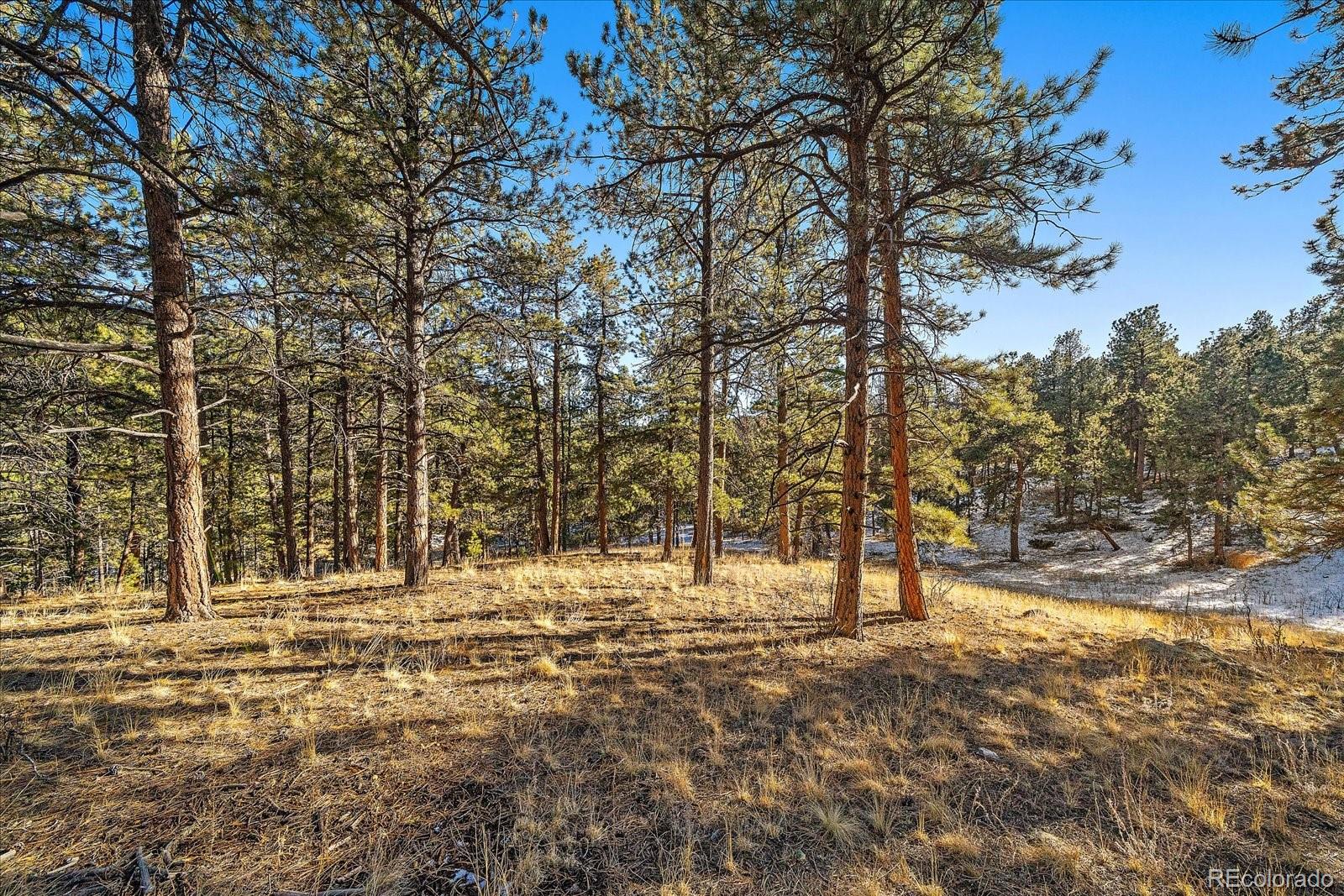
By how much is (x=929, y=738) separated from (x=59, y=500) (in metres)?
10.6

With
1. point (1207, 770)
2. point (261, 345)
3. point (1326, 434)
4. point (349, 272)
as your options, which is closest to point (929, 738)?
point (1207, 770)

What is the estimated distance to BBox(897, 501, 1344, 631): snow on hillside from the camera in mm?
17178

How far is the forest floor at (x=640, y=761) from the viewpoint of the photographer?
2.63 meters

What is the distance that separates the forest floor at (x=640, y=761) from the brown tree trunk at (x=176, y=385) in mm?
669

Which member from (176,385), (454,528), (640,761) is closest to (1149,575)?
(640,761)

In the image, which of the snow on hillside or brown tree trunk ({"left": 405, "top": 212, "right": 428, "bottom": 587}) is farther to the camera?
the snow on hillside

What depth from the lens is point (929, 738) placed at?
3.93 meters

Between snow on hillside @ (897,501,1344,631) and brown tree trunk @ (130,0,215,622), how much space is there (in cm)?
1385

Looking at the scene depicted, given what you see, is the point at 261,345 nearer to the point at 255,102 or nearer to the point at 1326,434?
the point at 255,102

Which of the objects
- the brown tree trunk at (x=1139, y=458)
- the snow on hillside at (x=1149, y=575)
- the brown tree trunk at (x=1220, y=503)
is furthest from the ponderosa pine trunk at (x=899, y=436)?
the brown tree trunk at (x=1139, y=458)

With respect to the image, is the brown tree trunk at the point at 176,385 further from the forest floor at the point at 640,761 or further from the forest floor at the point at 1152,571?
the forest floor at the point at 1152,571

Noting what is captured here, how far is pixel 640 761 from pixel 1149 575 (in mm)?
31506

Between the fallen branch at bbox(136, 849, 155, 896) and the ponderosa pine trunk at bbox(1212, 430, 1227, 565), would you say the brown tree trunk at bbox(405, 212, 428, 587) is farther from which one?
the ponderosa pine trunk at bbox(1212, 430, 1227, 565)

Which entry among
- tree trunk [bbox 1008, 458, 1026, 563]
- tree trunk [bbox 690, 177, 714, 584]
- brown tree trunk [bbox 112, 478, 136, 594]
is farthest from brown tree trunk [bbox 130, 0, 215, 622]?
tree trunk [bbox 1008, 458, 1026, 563]
